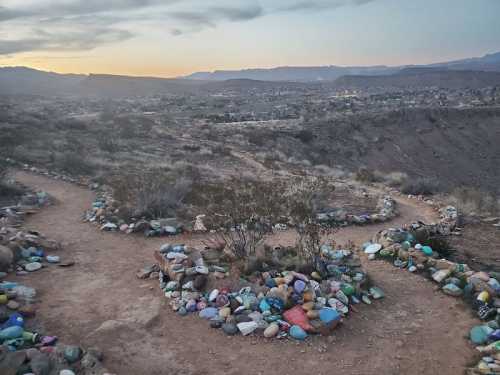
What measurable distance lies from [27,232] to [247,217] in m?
4.72

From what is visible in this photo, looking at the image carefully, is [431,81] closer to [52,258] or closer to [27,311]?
[52,258]

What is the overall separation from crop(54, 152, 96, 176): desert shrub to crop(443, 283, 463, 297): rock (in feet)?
45.2

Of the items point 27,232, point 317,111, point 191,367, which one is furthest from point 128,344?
point 317,111

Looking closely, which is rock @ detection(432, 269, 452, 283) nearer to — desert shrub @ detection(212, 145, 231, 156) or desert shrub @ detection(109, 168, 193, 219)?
→ desert shrub @ detection(109, 168, 193, 219)

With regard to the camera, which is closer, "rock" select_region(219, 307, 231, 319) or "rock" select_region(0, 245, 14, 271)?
"rock" select_region(219, 307, 231, 319)

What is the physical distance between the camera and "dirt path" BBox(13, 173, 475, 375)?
5.04 metres

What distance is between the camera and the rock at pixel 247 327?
5.61m

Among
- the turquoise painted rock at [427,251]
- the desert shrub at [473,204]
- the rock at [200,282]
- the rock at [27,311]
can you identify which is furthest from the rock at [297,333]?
the desert shrub at [473,204]

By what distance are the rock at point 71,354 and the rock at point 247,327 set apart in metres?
2.01

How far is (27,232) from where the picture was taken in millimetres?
8930

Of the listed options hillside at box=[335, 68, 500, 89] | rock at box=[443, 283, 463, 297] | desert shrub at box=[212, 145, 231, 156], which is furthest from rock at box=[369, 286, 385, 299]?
hillside at box=[335, 68, 500, 89]

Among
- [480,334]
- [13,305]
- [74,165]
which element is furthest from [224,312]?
[74,165]

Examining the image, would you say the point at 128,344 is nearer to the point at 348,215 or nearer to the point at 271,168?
the point at 348,215

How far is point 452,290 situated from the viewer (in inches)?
272
